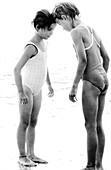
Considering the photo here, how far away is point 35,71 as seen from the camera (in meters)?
4.52

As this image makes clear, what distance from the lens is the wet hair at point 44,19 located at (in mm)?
4371

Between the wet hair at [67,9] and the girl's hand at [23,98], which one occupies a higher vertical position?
the wet hair at [67,9]

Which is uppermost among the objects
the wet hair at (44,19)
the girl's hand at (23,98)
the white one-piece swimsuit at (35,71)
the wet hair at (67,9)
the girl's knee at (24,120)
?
the wet hair at (67,9)

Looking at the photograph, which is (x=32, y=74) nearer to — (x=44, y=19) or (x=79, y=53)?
(x=44, y=19)

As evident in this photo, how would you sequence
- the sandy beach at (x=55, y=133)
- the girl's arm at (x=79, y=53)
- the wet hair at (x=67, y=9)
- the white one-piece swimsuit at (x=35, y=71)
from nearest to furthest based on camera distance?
1. the girl's arm at (x=79, y=53)
2. the wet hair at (x=67, y=9)
3. the white one-piece swimsuit at (x=35, y=71)
4. the sandy beach at (x=55, y=133)

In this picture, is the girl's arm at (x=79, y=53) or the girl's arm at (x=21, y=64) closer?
the girl's arm at (x=79, y=53)

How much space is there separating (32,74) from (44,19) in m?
0.57

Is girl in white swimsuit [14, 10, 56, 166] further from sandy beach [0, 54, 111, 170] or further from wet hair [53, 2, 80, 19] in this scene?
sandy beach [0, 54, 111, 170]

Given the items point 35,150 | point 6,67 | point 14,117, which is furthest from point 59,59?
point 35,150

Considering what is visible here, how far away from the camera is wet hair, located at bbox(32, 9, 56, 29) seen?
4.37m

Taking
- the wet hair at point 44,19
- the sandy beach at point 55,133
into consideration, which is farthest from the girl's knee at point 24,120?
the wet hair at point 44,19

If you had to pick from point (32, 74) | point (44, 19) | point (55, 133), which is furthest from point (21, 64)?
point (55, 133)

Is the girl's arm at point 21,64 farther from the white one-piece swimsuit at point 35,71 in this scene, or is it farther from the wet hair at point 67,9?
the wet hair at point 67,9

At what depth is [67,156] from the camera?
4.88 meters
